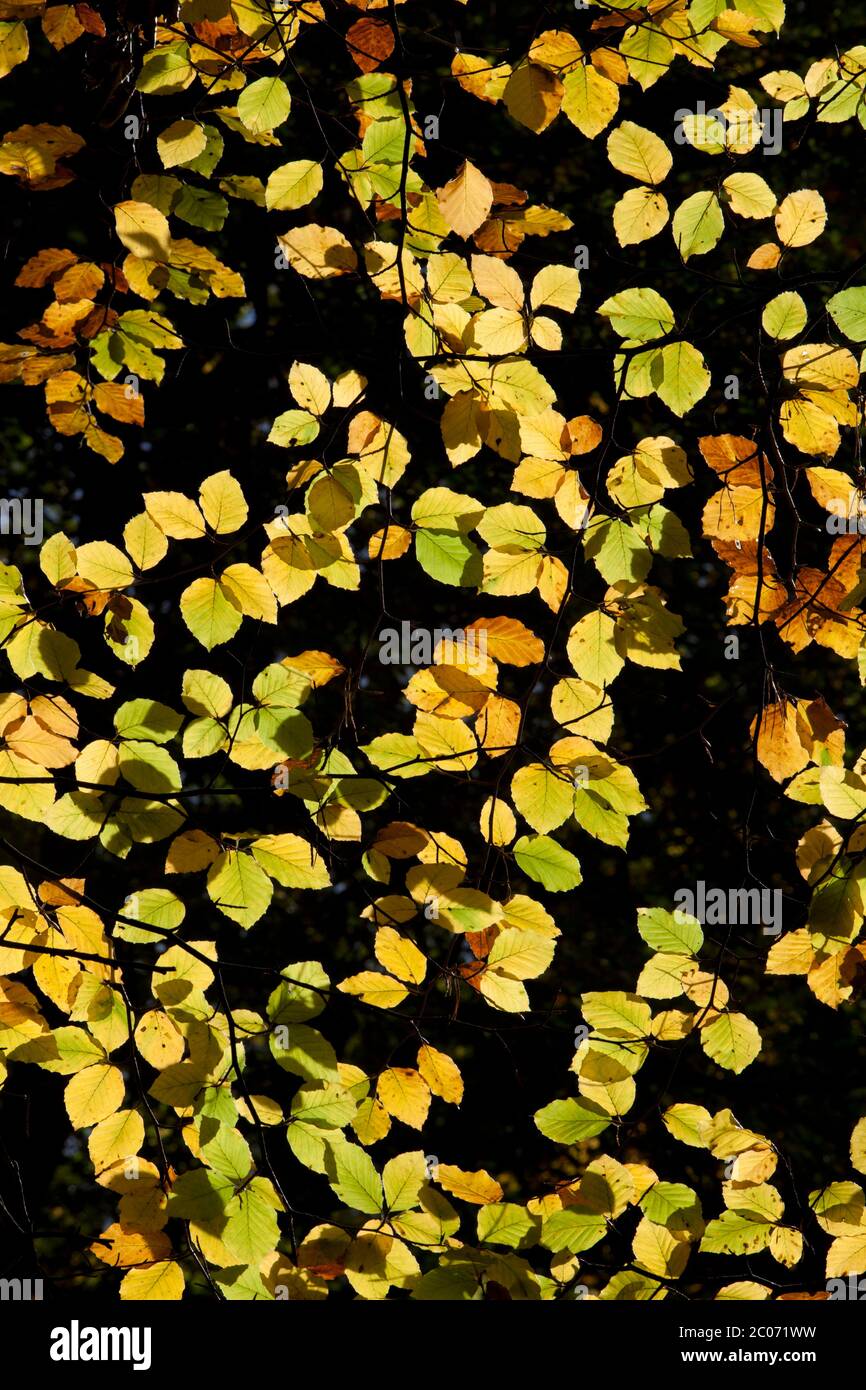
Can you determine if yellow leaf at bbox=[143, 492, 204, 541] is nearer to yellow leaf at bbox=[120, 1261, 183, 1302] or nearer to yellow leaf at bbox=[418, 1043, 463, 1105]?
yellow leaf at bbox=[418, 1043, 463, 1105]

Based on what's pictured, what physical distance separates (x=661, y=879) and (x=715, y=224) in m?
3.56

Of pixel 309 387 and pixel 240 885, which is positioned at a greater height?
pixel 309 387

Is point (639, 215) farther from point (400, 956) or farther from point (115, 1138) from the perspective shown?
point (115, 1138)

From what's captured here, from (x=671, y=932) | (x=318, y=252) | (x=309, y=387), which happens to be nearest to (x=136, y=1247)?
(x=671, y=932)

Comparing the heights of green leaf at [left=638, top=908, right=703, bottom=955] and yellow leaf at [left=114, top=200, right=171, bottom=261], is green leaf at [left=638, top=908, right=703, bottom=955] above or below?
below

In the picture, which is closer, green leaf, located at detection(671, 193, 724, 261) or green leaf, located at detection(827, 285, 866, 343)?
green leaf, located at detection(827, 285, 866, 343)

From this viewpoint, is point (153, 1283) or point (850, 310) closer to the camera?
point (850, 310)

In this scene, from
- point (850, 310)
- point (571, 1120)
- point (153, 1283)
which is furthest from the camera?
point (571, 1120)

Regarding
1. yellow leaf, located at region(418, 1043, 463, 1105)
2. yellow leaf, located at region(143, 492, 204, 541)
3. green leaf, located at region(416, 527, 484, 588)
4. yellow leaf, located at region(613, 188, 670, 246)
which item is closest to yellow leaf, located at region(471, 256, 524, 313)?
yellow leaf, located at region(613, 188, 670, 246)

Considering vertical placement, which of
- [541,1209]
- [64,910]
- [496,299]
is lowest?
[541,1209]

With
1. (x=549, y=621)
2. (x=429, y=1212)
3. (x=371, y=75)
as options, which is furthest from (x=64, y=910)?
(x=549, y=621)

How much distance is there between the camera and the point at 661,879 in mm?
5000

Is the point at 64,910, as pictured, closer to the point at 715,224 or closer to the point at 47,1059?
the point at 47,1059

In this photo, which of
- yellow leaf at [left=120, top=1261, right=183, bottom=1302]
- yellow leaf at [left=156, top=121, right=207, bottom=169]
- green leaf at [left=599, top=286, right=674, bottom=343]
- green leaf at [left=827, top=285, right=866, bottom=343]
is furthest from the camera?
yellow leaf at [left=156, top=121, right=207, bottom=169]
